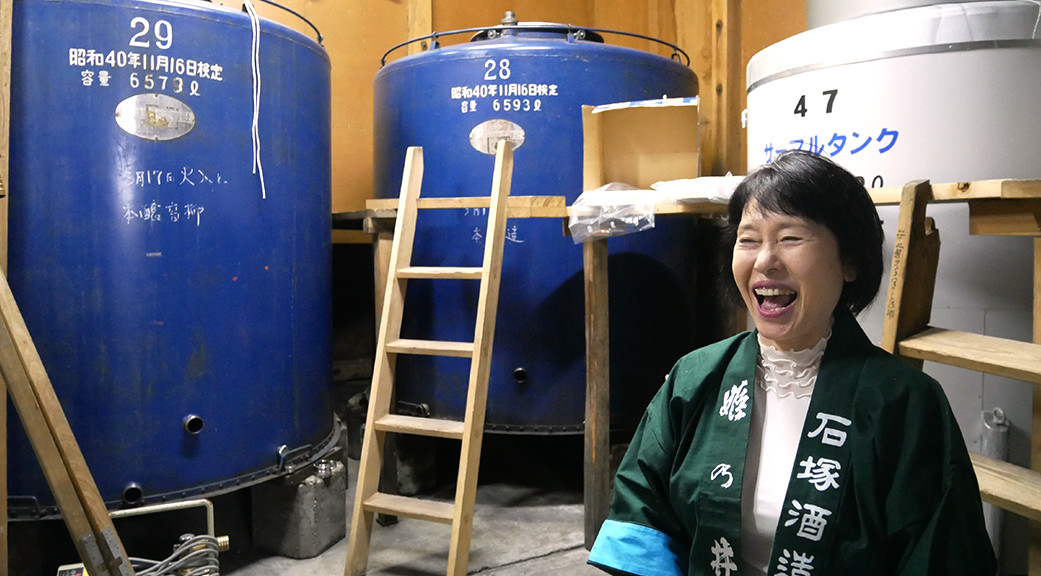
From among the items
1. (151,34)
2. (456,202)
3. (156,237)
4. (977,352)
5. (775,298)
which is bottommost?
(977,352)

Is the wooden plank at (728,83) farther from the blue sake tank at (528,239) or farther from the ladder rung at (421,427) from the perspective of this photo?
the ladder rung at (421,427)

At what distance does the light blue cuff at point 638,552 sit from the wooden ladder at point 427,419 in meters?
1.24

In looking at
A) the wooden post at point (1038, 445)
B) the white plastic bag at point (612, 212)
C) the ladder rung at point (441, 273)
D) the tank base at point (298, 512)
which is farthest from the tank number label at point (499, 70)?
the wooden post at point (1038, 445)

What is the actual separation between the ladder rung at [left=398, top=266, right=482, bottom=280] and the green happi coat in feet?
4.55

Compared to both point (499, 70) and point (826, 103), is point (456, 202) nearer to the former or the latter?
point (499, 70)

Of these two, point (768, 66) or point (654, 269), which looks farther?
point (654, 269)

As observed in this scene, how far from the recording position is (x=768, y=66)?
8.20ft

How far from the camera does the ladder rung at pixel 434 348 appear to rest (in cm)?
265

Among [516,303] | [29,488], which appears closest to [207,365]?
[29,488]

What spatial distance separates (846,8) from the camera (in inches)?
94.6

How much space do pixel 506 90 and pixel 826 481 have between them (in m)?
2.26

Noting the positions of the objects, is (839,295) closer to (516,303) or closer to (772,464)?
(772,464)

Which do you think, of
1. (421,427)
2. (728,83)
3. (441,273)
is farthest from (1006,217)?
(728,83)

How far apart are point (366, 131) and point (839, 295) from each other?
3.47 m
